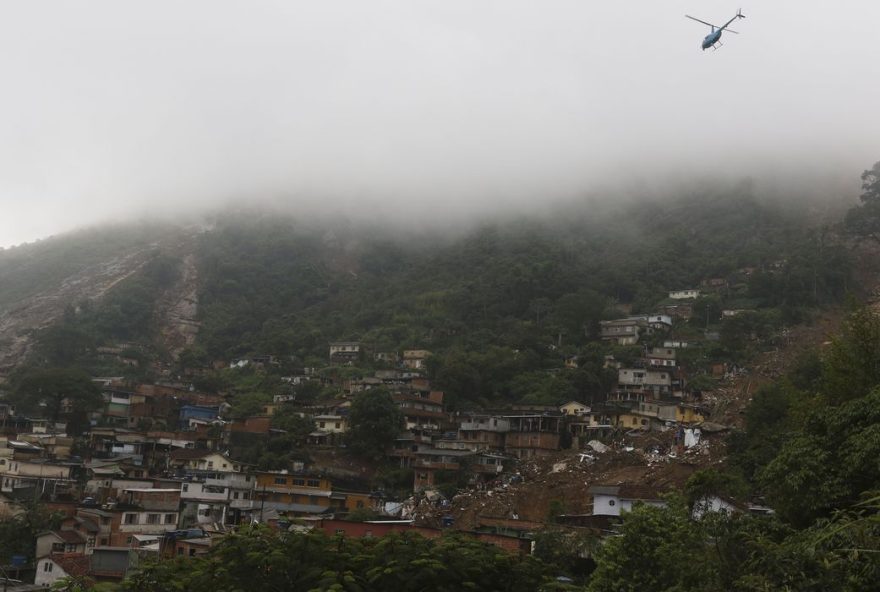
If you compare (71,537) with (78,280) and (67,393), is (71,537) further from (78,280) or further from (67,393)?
(78,280)

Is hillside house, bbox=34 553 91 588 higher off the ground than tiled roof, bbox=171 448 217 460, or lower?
lower

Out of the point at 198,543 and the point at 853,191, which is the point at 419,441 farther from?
the point at 853,191

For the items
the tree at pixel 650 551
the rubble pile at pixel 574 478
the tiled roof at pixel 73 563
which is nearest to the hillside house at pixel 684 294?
the rubble pile at pixel 574 478

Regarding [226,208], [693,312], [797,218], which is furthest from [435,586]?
[226,208]

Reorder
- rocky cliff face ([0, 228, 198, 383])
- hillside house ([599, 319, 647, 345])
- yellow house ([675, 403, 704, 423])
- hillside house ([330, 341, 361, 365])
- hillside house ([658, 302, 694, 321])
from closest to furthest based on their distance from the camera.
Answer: yellow house ([675, 403, 704, 423])
hillside house ([599, 319, 647, 345])
hillside house ([658, 302, 694, 321])
hillside house ([330, 341, 361, 365])
rocky cliff face ([0, 228, 198, 383])

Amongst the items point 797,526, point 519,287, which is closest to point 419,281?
point 519,287

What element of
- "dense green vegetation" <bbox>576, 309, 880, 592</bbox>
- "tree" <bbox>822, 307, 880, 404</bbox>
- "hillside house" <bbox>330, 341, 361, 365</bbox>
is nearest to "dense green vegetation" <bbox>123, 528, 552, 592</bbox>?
"dense green vegetation" <bbox>576, 309, 880, 592</bbox>

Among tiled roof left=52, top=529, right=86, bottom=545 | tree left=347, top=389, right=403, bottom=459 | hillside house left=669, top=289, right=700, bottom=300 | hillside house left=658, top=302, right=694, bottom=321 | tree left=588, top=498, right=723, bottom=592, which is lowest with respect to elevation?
tiled roof left=52, top=529, right=86, bottom=545

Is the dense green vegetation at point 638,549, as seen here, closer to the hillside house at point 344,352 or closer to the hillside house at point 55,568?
the hillside house at point 55,568

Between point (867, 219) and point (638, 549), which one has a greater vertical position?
point (867, 219)

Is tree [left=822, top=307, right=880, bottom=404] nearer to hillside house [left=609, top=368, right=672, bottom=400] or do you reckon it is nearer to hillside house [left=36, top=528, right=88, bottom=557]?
hillside house [left=609, top=368, right=672, bottom=400]
